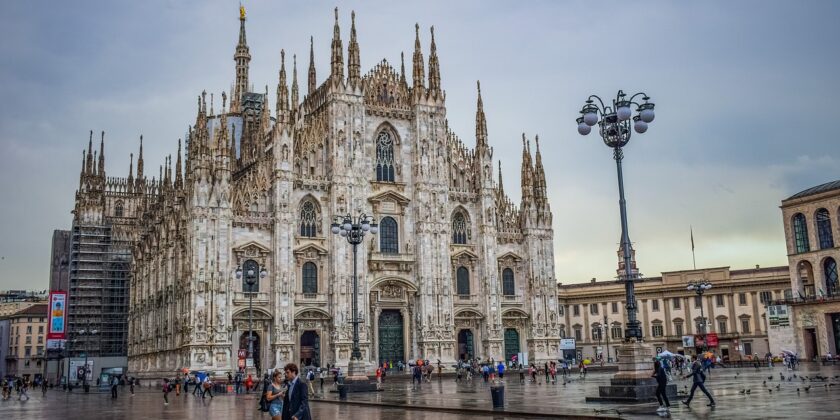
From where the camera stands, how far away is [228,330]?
51.3 metres

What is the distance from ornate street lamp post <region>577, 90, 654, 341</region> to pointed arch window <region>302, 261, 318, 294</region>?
33.7 m

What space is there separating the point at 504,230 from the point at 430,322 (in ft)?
34.2

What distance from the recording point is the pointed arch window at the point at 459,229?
61656 mm

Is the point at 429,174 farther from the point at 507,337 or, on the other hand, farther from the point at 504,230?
the point at 507,337

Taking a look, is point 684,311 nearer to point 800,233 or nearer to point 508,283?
point 800,233

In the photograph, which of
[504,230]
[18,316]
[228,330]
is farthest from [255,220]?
[18,316]

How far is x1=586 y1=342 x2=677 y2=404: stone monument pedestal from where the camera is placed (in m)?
22.7

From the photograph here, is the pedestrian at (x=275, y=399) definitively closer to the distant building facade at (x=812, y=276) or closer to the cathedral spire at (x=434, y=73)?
the cathedral spire at (x=434, y=73)

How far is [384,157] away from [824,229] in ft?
115

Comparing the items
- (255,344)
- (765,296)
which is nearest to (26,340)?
(255,344)

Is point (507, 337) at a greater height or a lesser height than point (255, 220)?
lesser

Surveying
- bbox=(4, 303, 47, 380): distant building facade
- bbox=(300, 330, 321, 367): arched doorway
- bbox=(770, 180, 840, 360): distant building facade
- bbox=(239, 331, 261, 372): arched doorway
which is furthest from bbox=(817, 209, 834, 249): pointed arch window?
bbox=(4, 303, 47, 380): distant building facade

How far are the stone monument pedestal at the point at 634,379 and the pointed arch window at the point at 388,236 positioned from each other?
3633cm

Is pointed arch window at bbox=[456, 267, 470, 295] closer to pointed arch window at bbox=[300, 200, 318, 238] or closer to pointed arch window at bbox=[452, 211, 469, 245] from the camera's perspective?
pointed arch window at bbox=[452, 211, 469, 245]
